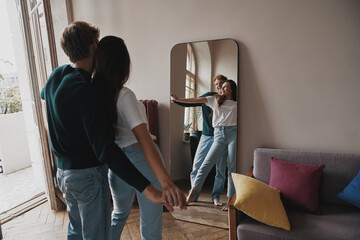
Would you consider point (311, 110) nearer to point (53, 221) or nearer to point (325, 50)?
point (325, 50)

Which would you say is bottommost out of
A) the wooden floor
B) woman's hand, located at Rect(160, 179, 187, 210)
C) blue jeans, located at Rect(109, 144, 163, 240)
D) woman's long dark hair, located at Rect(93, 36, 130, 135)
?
the wooden floor

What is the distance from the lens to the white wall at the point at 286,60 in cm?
183

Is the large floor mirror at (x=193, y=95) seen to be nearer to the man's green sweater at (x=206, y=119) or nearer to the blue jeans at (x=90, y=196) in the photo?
the man's green sweater at (x=206, y=119)

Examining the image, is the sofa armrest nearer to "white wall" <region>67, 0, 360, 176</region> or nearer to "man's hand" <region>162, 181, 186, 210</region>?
"white wall" <region>67, 0, 360, 176</region>

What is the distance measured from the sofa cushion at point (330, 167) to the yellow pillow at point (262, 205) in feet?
1.18

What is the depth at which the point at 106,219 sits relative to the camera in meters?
1.07

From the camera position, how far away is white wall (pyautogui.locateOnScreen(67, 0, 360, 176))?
183 centimetres

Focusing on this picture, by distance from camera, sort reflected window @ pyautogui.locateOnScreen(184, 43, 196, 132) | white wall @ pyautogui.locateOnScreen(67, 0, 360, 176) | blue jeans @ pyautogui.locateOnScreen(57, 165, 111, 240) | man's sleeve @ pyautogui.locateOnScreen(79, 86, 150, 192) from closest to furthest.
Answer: man's sleeve @ pyautogui.locateOnScreen(79, 86, 150, 192)
blue jeans @ pyautogui.locateOnScreen(57, 165, 111, 240)
white wall @ pyautogui.locateOnScreen(67, 0, 360, 176)
reflected window @ pyautogui.locateOnScreen(184, 43, 196, 132)

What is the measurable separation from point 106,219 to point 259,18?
6.39ft

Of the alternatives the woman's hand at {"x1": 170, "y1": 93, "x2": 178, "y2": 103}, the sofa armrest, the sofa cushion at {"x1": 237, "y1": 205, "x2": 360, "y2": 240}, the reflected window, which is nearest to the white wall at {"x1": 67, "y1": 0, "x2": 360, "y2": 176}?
the reflected window

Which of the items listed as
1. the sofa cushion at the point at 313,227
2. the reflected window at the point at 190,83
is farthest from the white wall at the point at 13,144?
the sofa cushion at the point at 313,227

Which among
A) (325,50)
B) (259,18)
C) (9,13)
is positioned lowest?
(325,50)

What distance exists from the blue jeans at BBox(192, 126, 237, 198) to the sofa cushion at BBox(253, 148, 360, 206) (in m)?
0.34

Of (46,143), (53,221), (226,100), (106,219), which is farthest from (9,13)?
(106,219)
